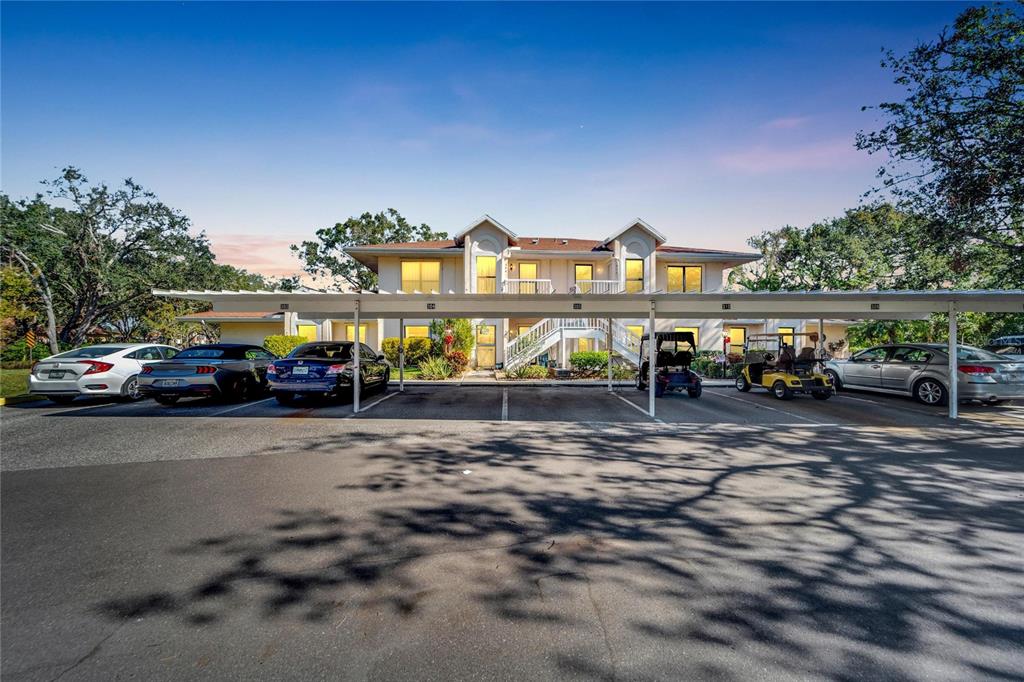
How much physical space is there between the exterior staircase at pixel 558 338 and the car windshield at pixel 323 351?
341 inches

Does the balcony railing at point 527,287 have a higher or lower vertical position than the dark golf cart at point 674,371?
higher

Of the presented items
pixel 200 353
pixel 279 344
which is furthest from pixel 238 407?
pixel 279 344

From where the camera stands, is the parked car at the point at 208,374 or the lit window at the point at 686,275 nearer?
the parked car at the point at 208,374

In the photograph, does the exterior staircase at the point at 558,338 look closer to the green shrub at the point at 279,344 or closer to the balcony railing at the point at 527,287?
the balcony railing at the point at 527,287

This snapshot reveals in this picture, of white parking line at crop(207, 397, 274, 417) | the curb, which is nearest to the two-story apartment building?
white parking line at crop(207, 397, 274, 417)

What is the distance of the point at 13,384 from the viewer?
13492 millimetres

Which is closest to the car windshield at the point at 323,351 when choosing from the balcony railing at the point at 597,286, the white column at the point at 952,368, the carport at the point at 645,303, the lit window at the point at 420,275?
the carport at the point at 645,303

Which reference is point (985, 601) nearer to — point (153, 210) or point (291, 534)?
point (291, 534)

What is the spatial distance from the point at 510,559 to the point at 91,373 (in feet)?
41.6

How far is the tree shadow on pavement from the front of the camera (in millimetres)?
2609

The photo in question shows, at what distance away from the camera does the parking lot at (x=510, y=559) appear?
8.34 feet

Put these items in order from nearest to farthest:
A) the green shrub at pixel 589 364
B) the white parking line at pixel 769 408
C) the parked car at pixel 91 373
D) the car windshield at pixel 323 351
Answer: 1. the white parking line at pixel 769 408
2. the parked car at pixel 91 373
3. the car windshield at pixel 323 351
4. the green shrub at pixel 589 364

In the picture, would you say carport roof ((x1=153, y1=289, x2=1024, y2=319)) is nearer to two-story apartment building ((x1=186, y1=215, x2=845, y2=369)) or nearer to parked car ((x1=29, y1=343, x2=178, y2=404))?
parked car ((x1=29, y1=343, x2=178, y2=404))

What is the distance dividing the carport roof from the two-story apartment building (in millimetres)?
8862
